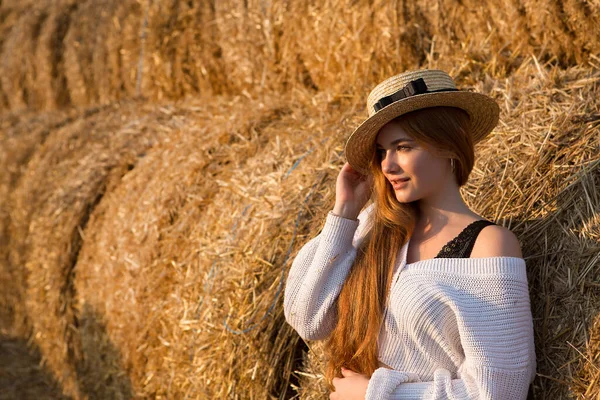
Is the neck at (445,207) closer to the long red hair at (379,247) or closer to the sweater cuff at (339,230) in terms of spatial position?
the long red hair at (379,247)

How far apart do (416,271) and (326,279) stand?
309mm

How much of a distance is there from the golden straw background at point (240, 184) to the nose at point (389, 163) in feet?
1.62

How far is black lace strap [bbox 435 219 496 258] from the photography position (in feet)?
6.98

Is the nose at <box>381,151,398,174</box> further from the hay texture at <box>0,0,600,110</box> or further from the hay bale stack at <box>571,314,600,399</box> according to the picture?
the hay texture at <box>0,0,600,110</box>

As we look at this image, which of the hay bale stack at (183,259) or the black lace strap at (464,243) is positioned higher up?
the black lace strap at (464,243)

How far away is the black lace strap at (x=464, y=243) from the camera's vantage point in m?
2.13

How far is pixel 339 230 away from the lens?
93.7 inches

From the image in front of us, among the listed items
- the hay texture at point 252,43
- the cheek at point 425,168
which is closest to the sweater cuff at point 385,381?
the cheek at point 425,168

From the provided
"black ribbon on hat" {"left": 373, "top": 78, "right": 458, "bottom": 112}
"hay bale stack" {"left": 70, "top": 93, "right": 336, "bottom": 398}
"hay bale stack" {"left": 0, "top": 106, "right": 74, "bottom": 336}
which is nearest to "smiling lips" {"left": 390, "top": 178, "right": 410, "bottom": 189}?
"black ribbon on hat" {"left": 373, "top": 78, "right": 458, "bottom": 112}

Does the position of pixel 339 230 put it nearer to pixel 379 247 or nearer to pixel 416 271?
pixel 379 247

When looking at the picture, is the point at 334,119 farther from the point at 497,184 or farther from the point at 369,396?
A: the point at 369,396

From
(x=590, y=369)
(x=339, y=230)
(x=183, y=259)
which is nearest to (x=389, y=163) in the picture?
(x=339, y=230)

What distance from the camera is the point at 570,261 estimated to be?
2254mm

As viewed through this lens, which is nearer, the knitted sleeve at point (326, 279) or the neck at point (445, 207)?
the neck at point (445, 207)
